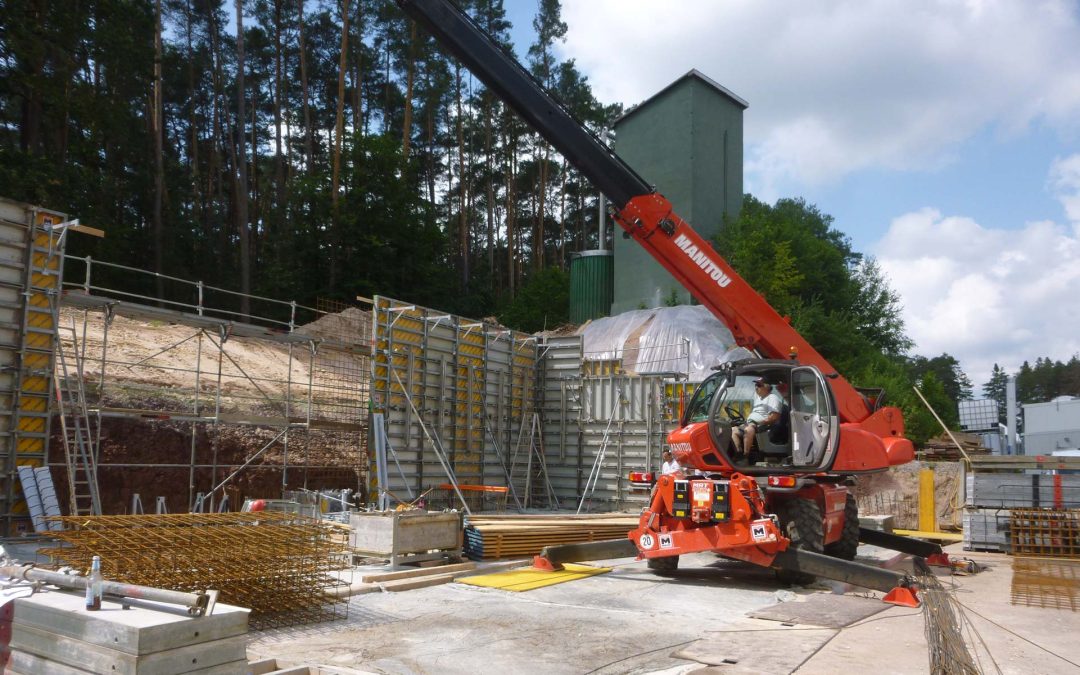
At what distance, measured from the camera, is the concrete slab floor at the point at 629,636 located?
607cm

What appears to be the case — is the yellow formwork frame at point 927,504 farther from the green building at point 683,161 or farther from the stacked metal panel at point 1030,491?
the green building at point 683,161

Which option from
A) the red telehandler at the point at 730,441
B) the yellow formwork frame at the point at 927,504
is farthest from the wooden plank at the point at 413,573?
the yellow formwork frame at the point at 927,504

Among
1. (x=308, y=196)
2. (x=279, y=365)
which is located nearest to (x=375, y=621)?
(x=279, y=365)

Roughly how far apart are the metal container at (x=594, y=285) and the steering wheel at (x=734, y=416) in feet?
82.5

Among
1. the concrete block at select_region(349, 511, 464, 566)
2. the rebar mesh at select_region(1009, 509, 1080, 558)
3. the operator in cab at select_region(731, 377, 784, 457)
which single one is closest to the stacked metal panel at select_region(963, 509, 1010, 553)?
the rebar mesh at select_region(1009, 509, 1080, 558)

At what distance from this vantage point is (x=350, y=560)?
10055 mm

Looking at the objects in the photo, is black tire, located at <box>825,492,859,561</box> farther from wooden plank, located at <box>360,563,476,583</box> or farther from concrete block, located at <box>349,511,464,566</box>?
concrete block, located at <box>349,511,464,566</box>

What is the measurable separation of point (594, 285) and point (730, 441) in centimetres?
2619

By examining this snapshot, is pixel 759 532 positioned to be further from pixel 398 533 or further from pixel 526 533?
pixel 398 533

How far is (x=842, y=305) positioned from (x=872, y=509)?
709 inches

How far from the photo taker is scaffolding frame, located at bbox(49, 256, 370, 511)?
1320cm

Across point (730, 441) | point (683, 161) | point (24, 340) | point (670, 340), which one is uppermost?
point (683, 161)

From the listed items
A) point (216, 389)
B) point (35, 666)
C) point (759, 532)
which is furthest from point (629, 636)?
point (216, 389)

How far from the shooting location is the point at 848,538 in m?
11.8
